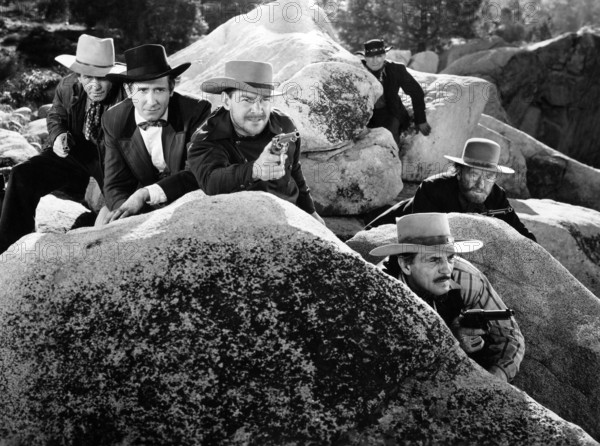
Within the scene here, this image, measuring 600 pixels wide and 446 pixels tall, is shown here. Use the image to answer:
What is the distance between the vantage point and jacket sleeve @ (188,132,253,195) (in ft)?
14.7

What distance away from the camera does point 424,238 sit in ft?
14.8

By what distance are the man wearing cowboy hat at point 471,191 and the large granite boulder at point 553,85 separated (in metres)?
14.5

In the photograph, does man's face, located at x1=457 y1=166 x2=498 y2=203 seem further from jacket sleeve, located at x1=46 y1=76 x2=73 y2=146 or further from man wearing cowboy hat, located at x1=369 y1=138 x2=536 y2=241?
jacket sleeve, located at x1=46 y1=76 x2=73 y2=146

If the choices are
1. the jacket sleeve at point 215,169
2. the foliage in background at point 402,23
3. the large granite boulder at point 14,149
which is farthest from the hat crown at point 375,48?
the foliage in background at point 402,23

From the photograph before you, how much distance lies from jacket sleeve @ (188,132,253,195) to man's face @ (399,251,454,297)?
94 cm

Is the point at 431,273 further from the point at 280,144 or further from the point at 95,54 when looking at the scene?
the point at 95,54

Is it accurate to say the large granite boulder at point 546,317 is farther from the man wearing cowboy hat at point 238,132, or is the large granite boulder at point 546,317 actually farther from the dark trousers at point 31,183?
the dark trousers at point 31,183

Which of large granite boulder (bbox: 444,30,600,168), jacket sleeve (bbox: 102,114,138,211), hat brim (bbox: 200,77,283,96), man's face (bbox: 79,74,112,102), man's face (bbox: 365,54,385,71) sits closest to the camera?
hat brim (bbox: 200,77,283,96)

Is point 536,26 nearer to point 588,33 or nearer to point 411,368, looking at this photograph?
point 588,33

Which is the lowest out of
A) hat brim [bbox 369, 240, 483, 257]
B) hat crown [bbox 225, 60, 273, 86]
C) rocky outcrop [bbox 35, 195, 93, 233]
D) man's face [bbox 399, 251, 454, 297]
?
rocky outcrop [bbox 35, 195, 93, 233]

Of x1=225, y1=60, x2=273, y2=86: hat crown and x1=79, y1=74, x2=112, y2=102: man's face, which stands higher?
x1=225, y1=60, x2=273, y2=86: hat crown

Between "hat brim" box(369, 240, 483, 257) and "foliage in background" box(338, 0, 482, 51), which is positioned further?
"foliage in background" box(338, 0, 482, 51)

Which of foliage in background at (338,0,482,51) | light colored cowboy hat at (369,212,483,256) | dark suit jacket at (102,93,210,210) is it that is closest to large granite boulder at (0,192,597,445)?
light colored cowboy hat at (369,212,483,256)

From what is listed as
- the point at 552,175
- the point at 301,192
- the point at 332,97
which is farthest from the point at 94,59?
the point at 552,175
